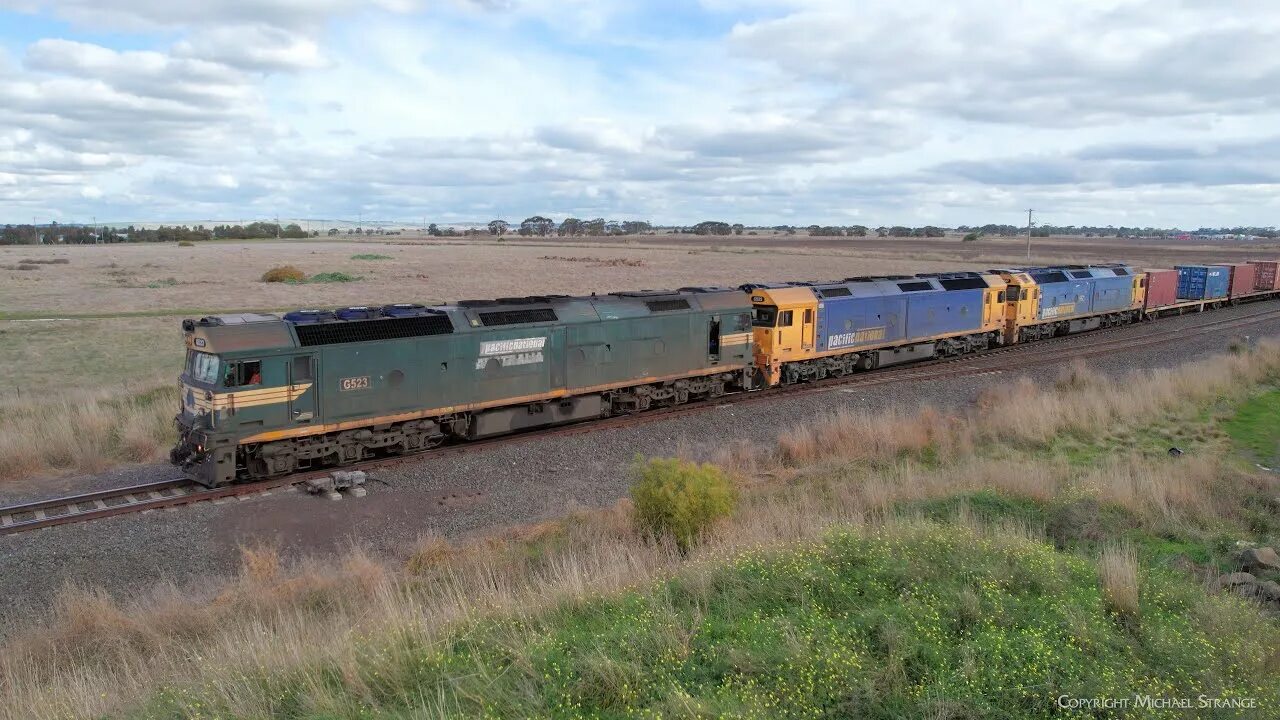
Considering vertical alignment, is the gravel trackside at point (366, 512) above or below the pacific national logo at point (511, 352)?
below

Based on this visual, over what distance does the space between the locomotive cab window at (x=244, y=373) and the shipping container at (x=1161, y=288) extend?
49500 millimetres

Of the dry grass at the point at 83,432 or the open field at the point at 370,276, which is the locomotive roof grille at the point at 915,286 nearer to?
the dry grass at the point at 83,432

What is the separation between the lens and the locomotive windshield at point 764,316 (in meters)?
27.0

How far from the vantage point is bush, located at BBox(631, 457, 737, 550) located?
42.4 ft

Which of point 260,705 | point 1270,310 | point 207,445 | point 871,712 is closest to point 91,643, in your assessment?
point 260,705

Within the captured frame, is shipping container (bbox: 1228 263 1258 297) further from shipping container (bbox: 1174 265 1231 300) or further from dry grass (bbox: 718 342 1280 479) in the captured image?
dry grass (bbox: 718 342 1280 479)

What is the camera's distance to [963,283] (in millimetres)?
35531

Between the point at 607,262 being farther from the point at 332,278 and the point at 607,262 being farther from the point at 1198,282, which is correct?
the point at 1198,282

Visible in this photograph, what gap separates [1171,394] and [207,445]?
26269mm

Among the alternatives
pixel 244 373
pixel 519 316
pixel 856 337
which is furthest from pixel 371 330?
pixel 856 337

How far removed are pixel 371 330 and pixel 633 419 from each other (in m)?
7.66

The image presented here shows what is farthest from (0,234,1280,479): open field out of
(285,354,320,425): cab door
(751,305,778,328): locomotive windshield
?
(751,305,778,328): locomotive windshield

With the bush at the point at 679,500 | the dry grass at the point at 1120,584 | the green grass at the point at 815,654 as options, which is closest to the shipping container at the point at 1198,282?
the bush at the point at 679,500

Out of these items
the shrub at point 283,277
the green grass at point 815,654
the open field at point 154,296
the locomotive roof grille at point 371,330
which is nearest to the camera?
the green grass at point 815,654
